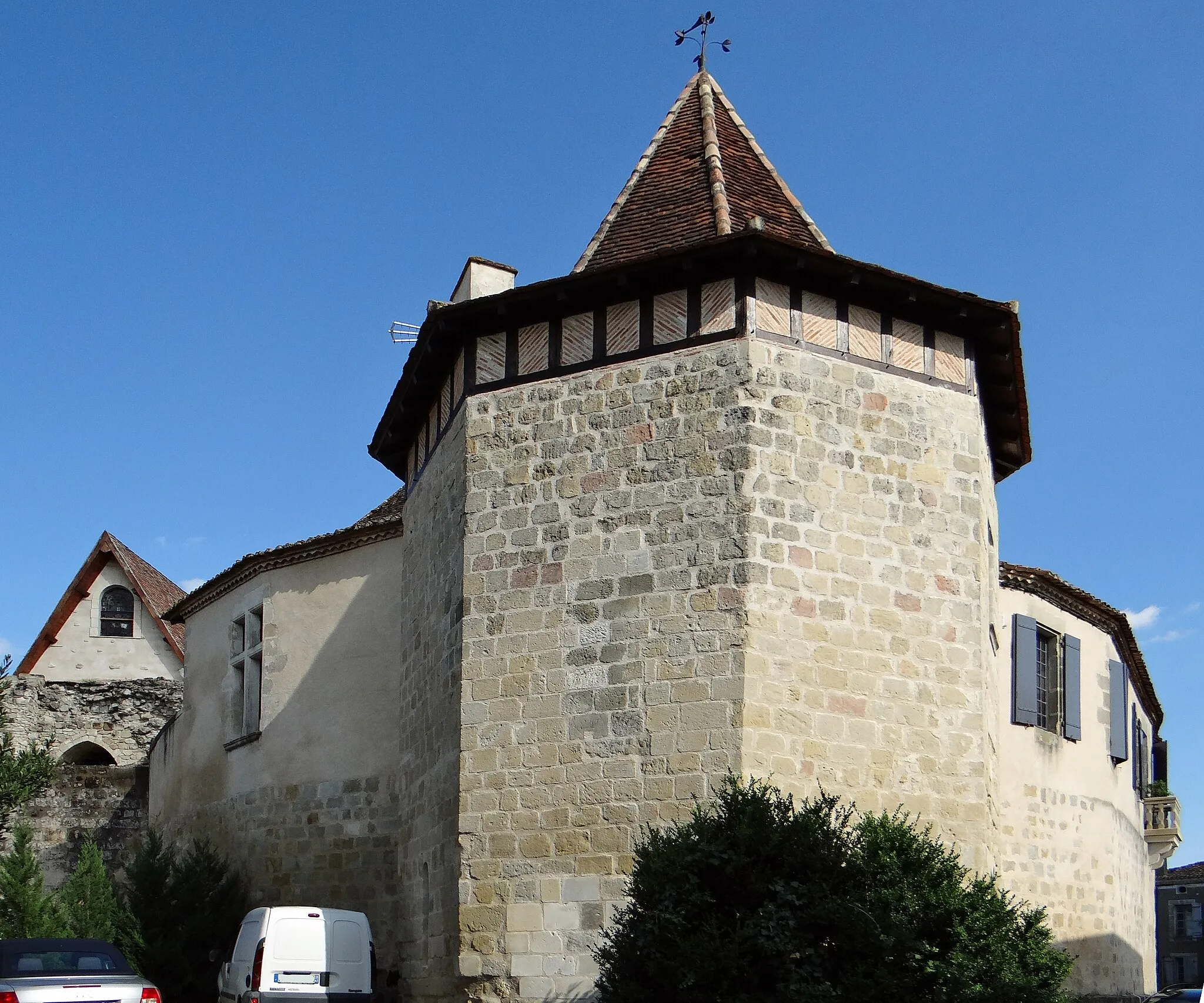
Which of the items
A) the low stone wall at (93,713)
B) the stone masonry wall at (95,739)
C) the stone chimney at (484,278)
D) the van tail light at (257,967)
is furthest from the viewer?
the low stone wall at (93,713)

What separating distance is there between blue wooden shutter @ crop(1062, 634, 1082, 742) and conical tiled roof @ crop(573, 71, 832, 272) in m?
6.46

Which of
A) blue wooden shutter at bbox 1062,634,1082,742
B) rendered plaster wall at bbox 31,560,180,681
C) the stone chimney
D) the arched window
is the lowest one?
blue wooden shutter at bbox 1062,634,1082,742

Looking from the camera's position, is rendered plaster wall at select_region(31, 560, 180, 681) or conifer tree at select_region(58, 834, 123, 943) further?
rendered plaster wall at select_region(31, 560, 180, 681)

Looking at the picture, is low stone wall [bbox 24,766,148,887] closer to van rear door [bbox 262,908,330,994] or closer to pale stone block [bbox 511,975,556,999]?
van rear door [bbox 262,908,330,994]

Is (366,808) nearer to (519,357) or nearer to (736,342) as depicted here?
(519,357)

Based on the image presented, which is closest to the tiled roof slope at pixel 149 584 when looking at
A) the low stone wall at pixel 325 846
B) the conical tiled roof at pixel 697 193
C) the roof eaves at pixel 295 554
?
the roof eaves at pixel 295 554

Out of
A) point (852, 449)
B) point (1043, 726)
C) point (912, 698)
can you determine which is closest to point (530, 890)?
point (912, 698)

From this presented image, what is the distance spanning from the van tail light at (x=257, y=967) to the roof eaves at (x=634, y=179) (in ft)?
Answer: 22.2

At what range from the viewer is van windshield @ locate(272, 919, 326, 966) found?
1327 centimetres

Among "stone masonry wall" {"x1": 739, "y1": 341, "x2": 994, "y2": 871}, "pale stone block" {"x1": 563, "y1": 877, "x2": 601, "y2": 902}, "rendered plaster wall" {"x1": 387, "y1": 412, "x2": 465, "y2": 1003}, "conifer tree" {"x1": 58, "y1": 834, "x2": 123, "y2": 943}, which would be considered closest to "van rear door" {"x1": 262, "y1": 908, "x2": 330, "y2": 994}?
"rendered plaster wall" {"x1": 387, "y1": 412, "x2": 465, "y2": 1003}

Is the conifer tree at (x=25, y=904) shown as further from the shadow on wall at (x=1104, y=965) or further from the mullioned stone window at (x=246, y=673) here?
the shadow on wall at (x=1104, y=965)

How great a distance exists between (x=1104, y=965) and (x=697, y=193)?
1044cm

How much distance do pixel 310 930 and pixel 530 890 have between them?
11.0 feet

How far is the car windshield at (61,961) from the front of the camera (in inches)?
432
